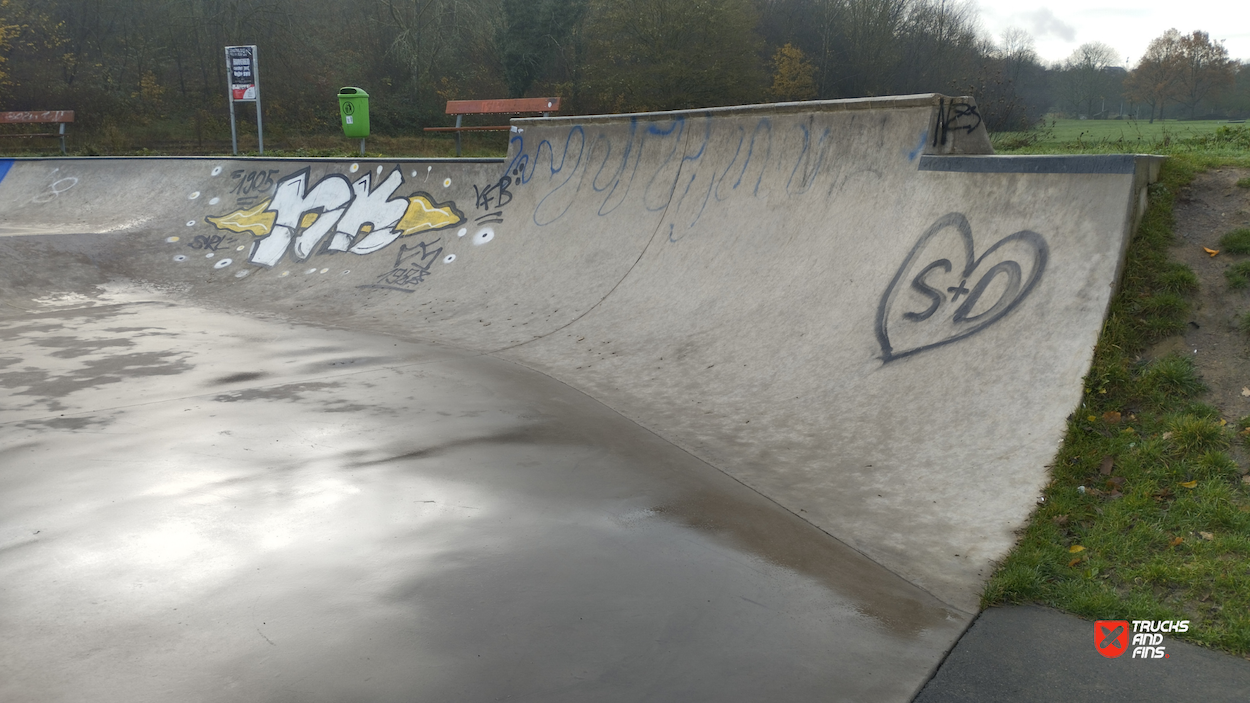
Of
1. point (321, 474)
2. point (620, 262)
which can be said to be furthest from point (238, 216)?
point (321, 474)

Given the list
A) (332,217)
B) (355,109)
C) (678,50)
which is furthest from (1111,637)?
(678,50)

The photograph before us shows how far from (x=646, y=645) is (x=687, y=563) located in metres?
0.74

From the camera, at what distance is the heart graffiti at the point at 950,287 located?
5188mm

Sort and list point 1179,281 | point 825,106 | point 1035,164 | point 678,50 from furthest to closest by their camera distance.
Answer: point 678,50 < point 825,106 < point 1035,164 < point 1179,281

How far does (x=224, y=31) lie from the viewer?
33781 millimetres

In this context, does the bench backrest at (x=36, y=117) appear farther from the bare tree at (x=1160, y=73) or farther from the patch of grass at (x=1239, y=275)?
the bare tree at (x=1160, y=73)

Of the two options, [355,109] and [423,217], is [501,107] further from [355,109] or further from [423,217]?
[423,217]

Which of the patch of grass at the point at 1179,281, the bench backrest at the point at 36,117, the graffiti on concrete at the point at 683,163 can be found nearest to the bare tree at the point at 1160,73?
the graffiti on concrete at the point at 683,163

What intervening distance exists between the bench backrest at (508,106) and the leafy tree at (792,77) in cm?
2206

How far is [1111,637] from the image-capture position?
3184 mm

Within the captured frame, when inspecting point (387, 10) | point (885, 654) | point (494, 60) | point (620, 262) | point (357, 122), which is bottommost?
point (885, 654)

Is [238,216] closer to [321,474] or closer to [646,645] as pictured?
[321,474]

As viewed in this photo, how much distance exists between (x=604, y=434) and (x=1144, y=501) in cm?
323

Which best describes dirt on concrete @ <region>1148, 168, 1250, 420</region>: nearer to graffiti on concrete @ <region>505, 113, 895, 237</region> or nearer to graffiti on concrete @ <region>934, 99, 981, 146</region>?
graffiti on concrete @ <region>934, 99, 981, 146</region>
